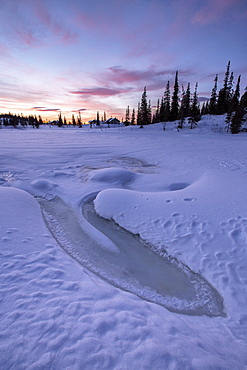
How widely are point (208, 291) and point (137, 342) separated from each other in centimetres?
159

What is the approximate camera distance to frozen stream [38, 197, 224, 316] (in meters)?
2.53

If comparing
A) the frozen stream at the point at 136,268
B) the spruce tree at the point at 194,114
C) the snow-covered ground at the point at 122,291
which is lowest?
the frozen stream at the point at 136,268

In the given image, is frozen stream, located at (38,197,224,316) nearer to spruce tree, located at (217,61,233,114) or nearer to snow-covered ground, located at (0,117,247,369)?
snow-covered ground, located at (0,117,247,369)

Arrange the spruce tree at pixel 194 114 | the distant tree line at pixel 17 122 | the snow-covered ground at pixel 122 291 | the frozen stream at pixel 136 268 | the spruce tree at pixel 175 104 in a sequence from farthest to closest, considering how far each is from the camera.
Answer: the distant tree line at pixel 17 122
the spruce tree at pixel 175 104
the spruce tree at pixel 194 114
the frozen stream at pixel 136 268
the snow-covered ground at pixel 122 291

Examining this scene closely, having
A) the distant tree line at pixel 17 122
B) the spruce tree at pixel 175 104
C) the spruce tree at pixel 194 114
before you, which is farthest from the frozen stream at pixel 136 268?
the distant tree line at pixel 17 122

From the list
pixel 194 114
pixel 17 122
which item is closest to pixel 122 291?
pixel 194 114

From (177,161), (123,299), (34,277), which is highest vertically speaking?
(177,161)

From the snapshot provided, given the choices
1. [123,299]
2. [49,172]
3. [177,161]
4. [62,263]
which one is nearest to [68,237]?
[62,263]

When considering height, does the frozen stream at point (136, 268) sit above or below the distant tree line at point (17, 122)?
below

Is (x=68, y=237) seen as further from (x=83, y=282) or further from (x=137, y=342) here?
(x=137, y=342)

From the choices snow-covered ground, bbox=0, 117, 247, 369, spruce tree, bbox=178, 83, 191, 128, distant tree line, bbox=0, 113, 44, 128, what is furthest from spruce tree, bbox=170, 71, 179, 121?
distant tree line, bbox=0, 113, 44, 128

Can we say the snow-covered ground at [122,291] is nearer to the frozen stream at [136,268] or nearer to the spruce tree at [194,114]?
the frozen stream at [136,268]

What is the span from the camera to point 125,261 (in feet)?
10.6

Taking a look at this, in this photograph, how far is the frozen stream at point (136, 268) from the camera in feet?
8.30
